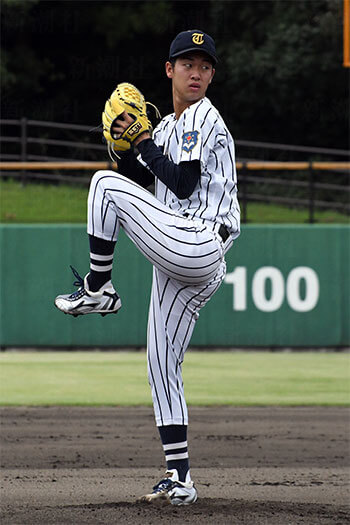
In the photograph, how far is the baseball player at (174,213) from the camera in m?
4.15

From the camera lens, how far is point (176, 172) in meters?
4.05

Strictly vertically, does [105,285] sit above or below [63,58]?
below

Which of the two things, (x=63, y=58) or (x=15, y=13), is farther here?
(x=63, y=58)

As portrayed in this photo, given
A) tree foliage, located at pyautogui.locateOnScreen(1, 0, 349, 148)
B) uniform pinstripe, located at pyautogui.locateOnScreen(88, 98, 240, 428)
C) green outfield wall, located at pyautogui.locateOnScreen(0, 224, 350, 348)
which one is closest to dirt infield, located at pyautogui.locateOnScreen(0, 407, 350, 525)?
uniform pinstripe, located at pyautogui.locateOnScreen(88, 98, 240, 428)

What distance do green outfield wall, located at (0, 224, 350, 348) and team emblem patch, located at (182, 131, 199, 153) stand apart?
879 centimetres

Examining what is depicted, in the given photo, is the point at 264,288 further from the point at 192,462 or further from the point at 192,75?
the point at 192,75

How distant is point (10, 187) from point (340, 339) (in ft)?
23.2

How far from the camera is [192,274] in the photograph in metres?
4.21

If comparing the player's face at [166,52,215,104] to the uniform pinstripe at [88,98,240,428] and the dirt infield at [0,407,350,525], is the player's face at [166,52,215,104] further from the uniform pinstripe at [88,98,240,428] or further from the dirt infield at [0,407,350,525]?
the dirt infield at [0,407,350,525]

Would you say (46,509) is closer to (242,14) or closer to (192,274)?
(192,274)

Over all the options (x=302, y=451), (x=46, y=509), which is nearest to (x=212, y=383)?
(x=302, y=451)

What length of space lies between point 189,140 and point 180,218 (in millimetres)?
350

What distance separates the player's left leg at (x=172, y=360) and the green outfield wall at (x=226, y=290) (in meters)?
8.39

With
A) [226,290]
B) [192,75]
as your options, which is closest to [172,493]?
[192,75]
